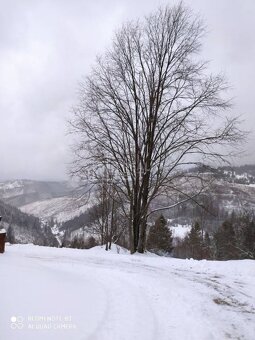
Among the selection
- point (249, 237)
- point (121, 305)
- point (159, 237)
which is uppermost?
point (249, 237)

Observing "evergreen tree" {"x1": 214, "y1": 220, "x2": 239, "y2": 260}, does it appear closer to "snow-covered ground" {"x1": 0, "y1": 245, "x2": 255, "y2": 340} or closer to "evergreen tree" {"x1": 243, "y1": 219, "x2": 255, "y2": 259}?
"evergreen tree" {"x1": 243, "y1": 219, "x2": 255, "y2": 259}

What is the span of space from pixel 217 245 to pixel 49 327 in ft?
208

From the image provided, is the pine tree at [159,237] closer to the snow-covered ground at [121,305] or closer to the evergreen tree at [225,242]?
the evergreen tree at [225,242]

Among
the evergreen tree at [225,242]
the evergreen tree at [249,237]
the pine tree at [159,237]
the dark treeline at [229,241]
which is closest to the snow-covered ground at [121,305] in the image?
the dark treeline at [229,241]

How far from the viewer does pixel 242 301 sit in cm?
700

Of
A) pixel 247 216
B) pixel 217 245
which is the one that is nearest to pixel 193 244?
pixel 217 245

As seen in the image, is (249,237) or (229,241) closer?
(249,237)

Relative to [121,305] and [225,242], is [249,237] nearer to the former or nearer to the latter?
[225,242]

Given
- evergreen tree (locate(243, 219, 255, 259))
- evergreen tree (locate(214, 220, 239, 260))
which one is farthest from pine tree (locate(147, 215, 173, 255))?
evergreen tree (locate(243, 219, 255, 259))

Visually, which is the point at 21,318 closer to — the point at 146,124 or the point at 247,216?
the point at 146,124

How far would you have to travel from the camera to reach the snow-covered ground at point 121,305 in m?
4.82

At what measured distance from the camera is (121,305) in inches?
239

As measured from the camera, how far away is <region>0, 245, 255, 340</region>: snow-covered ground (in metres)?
4.82

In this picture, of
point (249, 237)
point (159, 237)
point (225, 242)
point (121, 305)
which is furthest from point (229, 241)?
point (121, 305)
